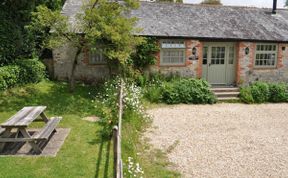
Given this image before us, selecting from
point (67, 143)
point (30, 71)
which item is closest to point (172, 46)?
point (30, 71)

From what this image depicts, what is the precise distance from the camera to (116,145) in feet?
15.1

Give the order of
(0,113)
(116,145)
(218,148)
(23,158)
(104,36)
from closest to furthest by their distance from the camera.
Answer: (116,145) < (23,158) < (218,148) < (0,113) < (104,36)

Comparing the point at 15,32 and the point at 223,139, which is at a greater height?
the point at 15,32

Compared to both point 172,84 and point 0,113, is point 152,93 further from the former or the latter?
point 0,113

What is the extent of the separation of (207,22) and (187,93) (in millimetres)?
5132

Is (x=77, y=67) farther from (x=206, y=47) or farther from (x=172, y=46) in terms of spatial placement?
(x=206, y=47)

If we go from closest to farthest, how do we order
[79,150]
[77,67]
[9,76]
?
1. [79,150]
2. [9,76]
3. [77,67]

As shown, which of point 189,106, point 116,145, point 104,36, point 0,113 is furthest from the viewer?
point 189,106

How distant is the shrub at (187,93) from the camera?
12.6 meters

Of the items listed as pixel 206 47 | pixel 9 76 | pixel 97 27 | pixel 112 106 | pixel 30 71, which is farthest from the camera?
pixel 206 47

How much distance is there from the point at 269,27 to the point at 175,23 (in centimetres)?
566

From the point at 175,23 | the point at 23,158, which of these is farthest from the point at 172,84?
the point at 23,158

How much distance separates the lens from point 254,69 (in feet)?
50.5

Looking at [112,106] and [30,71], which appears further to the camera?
[30,71]
